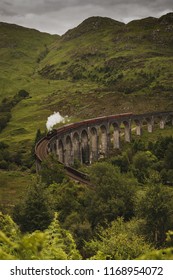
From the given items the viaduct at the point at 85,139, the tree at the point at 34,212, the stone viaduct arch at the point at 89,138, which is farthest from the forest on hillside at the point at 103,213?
the stone viaduct arch at the point at 89,138

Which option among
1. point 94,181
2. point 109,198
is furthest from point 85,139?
point 109,198

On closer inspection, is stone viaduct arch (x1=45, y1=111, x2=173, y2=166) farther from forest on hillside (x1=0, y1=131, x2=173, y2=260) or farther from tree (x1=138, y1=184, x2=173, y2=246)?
tree (x1=138, y1=184, x2=173, y2=246)

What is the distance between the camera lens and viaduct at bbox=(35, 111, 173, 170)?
7912 centimetres

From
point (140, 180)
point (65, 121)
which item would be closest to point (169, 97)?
point (65, 121)

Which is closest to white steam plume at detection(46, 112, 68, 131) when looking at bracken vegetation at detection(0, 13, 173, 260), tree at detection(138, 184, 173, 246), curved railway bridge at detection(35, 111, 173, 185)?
bracken vegetation at detection(0, 13, 173, 260)

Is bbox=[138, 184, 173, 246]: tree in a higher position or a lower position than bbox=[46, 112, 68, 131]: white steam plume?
lower

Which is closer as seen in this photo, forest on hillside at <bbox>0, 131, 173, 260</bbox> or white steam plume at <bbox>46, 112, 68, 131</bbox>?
forest on hillside at <bbox>0, 131, 173, 260</bbox>

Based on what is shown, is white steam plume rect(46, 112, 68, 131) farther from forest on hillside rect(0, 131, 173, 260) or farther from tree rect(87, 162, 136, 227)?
tree rect(87, 162, 136, 227)

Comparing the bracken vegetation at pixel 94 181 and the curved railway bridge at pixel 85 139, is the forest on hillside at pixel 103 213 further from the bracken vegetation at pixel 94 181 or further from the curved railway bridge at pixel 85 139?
the curved railway bridge at pixel 85 139

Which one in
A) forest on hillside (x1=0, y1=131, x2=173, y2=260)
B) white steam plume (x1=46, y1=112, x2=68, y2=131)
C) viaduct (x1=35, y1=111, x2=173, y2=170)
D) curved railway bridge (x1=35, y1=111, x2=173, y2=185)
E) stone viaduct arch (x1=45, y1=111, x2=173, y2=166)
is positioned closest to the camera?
forest on hillside (x1=0, y1=131, x2=173, y2=260)

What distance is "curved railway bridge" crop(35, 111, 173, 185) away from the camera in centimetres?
7888

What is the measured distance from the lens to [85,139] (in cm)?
9288

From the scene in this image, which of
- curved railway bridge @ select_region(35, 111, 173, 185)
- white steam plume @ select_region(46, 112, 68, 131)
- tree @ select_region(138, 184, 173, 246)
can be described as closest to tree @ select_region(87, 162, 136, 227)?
tree @ select_region(138, 184, 173, 246)

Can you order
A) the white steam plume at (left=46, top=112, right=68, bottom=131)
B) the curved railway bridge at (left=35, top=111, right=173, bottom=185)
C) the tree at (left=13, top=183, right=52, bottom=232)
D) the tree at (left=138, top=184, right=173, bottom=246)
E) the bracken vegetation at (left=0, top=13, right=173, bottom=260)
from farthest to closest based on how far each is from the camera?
the white steam plume at (left=46, top=112, right=68, bottom=131), the curved railway bridge at (left=35, top=111, right=173, bottom=185), the tree at (left=13, top=183, right=52, bottom=232), the tree at (left=138, top=184, right=173, bottom=246), the bracken vegetation at (left=0, top=13, right=173, bottom=260)
